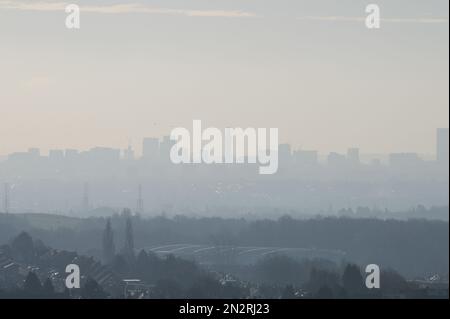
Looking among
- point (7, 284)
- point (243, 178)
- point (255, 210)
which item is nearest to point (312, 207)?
point (243, 178)

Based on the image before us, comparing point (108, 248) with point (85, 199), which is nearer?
point (108, 248)

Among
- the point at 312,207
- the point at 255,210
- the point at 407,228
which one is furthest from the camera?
the point at 255,210

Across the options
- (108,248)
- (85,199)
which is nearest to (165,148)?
(108,248)

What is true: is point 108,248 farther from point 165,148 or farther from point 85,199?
point 85,199

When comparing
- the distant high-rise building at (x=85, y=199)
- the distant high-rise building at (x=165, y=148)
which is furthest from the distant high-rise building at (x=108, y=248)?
the distant high-rise building at (x=85, y=199)

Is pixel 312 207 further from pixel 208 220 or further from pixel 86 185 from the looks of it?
pixel 86 185

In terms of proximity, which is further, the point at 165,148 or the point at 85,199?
the point at 85,199

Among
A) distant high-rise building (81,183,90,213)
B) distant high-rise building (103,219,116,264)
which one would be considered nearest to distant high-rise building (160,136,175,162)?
distant high-rise building (103,219,116,264)

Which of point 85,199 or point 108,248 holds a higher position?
point 85,199

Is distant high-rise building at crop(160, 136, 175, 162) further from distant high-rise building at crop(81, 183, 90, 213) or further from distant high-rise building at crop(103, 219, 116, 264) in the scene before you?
distant high-rise building at crop(81, 183, 90, 213)

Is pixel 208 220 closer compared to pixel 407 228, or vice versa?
pixel 407 228

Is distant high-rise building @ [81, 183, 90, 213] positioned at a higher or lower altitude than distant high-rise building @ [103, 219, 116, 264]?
higher
